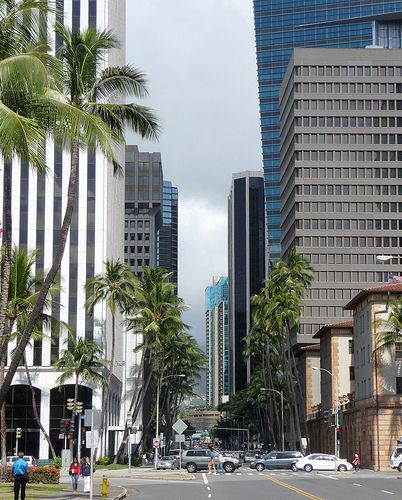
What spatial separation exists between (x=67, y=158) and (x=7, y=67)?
66926 millimetres

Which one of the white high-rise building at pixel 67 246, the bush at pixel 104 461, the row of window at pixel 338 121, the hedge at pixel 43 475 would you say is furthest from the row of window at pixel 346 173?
the hedge at pixel 43 475

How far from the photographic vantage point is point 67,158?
9031 cm

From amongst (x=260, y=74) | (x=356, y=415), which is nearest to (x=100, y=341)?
(x=356, y=415)

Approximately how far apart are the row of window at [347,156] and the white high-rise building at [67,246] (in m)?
44.4

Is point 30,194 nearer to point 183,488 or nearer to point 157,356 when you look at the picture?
point 157,356

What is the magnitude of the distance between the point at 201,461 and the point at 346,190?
7009 centimetres

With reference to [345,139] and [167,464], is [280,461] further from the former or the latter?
[345,139]

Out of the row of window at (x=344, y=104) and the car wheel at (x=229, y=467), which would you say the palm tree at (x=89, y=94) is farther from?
the row of window at (x=344, y=104)

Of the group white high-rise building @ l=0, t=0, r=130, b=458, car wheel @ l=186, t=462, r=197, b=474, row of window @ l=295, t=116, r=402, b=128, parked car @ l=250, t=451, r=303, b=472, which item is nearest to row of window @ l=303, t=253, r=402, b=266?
row of window @ l=295, t=116, r=402, b=128

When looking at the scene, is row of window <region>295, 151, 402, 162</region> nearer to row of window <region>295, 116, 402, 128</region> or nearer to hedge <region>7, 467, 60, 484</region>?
row of window <region>295, 116, 402, 128</region>

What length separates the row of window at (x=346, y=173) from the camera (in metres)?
132

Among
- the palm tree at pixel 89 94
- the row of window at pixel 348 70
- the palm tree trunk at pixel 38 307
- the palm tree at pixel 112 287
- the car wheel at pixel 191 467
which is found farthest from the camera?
the row of window at pixel 348 70

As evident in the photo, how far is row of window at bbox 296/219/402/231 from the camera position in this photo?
131500 mm

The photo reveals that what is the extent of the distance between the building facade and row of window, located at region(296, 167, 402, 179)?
5.6 inches
